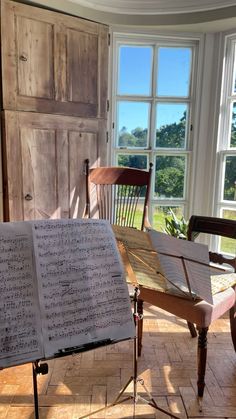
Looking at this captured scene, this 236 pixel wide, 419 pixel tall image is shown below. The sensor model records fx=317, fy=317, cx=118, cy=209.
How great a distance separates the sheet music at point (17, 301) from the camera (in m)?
1.00

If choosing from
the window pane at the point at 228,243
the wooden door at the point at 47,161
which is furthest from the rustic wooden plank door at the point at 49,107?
the window pane at the point at 228,243

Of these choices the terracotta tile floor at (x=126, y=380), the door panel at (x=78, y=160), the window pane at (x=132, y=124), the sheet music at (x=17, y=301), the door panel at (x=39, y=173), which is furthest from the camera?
the window pane at (x=132, y=124)

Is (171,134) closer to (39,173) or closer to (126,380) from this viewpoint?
(39,173)

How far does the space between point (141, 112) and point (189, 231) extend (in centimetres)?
127

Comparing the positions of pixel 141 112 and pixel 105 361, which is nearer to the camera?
pixel 105 361

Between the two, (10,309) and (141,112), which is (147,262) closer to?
(10,309)

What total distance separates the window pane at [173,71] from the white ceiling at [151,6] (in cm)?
32

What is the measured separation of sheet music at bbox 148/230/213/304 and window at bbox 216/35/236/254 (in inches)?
64.0

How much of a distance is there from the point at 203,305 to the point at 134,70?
207 cm

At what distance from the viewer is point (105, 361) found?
1.84m

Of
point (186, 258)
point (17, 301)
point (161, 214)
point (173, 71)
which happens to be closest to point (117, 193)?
point (161, 214)

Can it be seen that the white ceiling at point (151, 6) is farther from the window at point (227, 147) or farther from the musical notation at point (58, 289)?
the musical notation at point (58, 289)

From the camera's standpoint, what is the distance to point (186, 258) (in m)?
1.19

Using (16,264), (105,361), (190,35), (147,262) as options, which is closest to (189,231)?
(147,262)
